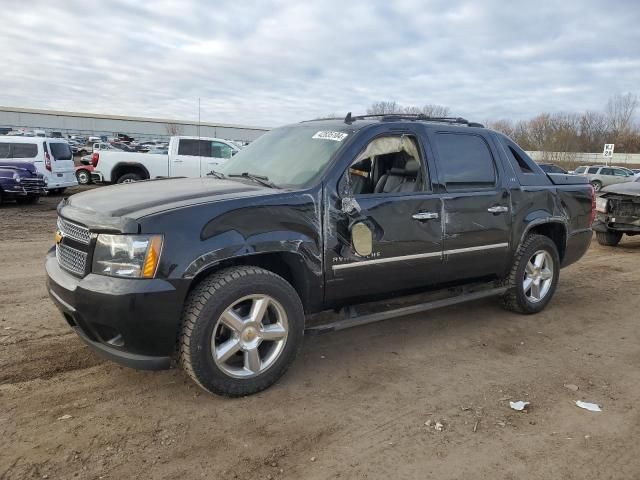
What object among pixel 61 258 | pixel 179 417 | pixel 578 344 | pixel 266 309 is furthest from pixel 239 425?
pixel 578 344

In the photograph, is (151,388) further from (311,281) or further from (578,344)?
(578,344)

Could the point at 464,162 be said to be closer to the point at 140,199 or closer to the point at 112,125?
the point at 140,199

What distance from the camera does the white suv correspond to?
15.2m

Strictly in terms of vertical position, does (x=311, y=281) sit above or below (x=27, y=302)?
above

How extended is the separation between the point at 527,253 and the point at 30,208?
13.0m

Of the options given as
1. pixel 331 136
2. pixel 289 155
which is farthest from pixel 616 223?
pixel 289 155

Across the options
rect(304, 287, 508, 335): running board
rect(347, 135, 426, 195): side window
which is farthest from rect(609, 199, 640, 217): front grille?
rect(347, 135, 426, 195): side window

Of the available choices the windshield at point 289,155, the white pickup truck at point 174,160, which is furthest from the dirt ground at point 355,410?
the white pickup truck at point 174,160

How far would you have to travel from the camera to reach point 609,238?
32.8 ft

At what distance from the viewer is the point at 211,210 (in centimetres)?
325

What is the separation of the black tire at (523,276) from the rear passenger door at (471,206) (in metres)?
0.20

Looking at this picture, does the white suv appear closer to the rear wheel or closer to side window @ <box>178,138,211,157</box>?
side window @ <box>178,138,211,157</box>

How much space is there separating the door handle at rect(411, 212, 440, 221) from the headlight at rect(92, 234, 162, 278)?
204cm

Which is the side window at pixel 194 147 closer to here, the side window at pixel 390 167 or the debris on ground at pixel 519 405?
the side window at pixel 390 167
